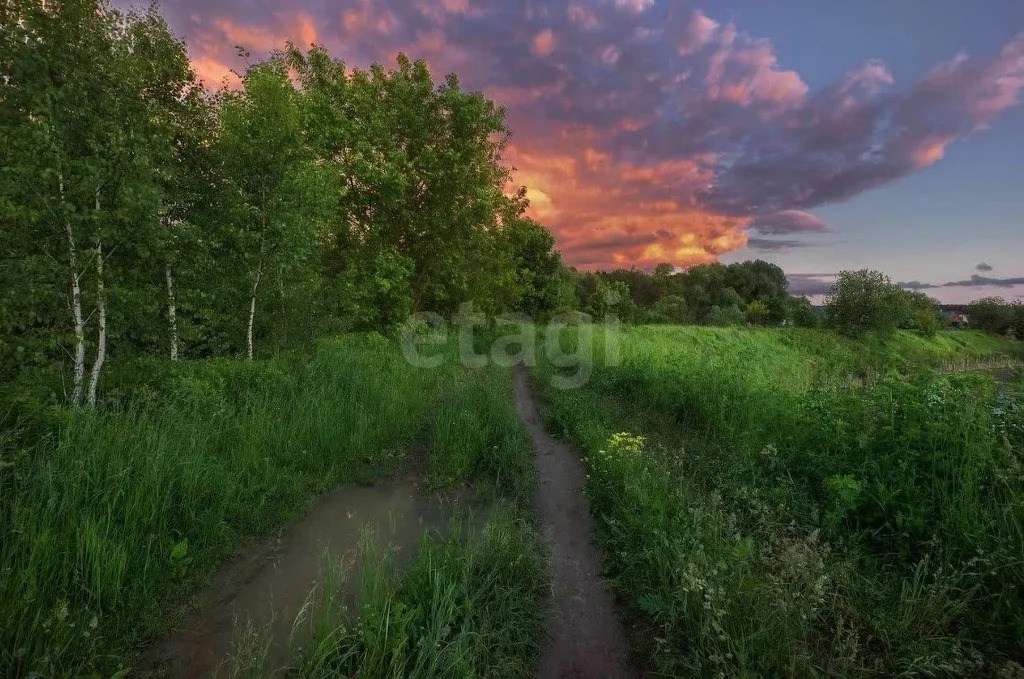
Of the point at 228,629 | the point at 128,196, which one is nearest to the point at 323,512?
the point at 228,629

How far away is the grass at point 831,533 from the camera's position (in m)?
3.14

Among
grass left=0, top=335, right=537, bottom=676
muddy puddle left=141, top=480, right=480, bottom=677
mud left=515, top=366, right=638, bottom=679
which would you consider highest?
grass left=0, top=335, right=537, bottom=676

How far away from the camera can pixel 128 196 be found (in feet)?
21.2

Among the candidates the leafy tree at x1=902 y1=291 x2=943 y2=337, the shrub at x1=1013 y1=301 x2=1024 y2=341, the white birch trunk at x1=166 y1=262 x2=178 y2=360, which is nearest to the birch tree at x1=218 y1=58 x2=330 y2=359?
the white birch trunk at x1=166 y1=262 x2=178 y2=360

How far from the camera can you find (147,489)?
14.2ft

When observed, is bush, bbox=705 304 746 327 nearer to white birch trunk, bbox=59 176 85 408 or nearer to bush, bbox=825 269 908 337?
bush, bbox=825 269 908 337

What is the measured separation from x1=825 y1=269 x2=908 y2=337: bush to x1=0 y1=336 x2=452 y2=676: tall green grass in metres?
41.6

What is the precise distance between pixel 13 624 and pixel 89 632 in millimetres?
436

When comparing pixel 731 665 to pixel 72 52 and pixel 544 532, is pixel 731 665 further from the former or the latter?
pixel 72 52

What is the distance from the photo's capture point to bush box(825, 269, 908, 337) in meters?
33.8

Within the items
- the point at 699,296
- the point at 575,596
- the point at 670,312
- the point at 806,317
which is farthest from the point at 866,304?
the point at 575,596

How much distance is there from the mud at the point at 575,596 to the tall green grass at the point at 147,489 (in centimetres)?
309

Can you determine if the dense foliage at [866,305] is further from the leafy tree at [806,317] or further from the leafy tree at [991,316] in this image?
the leafy tree at [991,316]

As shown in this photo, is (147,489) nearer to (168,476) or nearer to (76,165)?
(168,476)
